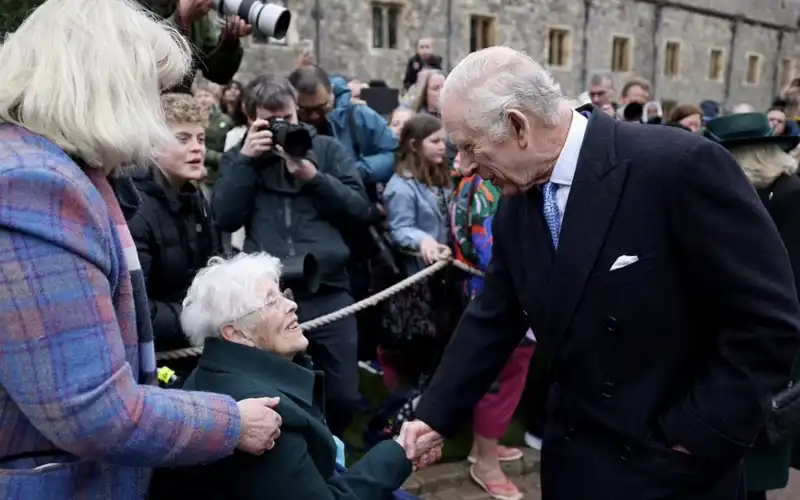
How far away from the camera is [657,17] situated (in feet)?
90.9

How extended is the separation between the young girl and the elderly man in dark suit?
227 cm

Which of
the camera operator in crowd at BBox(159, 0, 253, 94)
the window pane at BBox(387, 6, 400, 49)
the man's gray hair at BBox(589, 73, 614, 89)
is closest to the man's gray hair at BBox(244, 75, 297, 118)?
the camera operator in crowd at BBox(159, 0, 253, 94)

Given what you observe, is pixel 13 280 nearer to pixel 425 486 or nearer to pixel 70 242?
pixel 70 242

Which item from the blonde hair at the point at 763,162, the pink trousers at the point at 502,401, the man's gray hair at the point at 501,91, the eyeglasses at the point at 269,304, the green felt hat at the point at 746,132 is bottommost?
the pink trousers at the point at 502,401

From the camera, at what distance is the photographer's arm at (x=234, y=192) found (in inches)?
136

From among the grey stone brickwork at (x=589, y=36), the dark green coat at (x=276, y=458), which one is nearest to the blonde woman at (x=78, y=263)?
the dark green coat at (x=276, y=458)

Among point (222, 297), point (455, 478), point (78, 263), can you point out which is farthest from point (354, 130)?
point (78, 263)

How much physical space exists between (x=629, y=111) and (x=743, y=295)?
207 inches

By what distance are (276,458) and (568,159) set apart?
1.06 meters

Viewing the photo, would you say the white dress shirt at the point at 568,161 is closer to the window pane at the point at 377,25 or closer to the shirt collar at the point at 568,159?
the shirt collar at the point at 568,159

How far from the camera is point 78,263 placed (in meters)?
1.29

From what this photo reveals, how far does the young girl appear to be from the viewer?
169 inches

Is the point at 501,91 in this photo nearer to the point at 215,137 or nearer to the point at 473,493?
the point at 473,493

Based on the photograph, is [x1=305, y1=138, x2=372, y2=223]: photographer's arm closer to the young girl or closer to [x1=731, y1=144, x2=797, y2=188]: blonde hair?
the young girl
